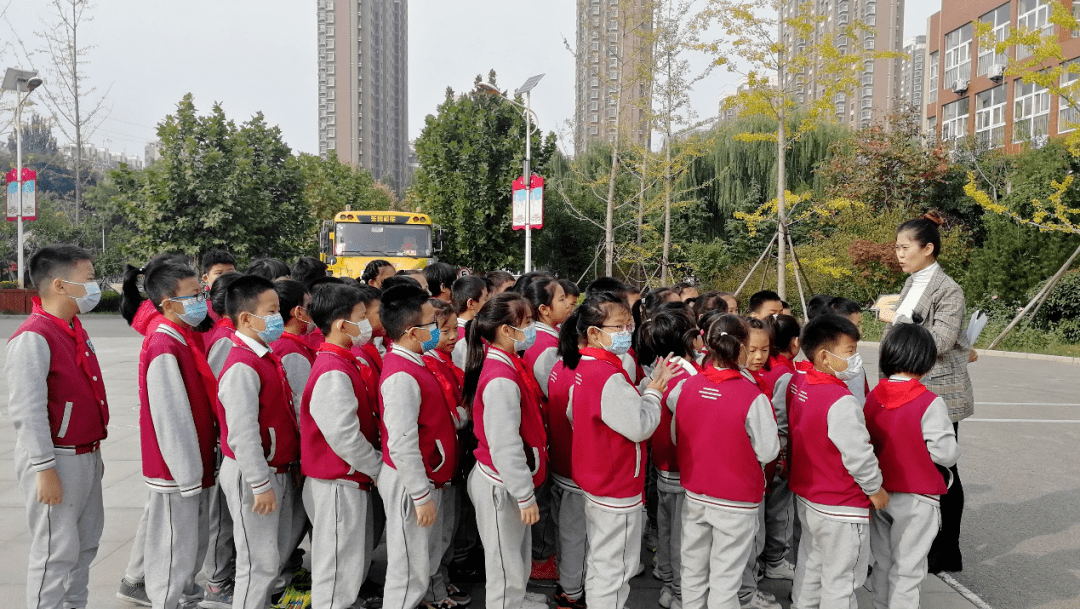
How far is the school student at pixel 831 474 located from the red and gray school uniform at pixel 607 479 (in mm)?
693

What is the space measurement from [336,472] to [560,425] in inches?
40.6

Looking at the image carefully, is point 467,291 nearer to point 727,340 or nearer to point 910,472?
point 727,340

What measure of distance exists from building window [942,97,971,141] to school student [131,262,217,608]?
90.8 ft

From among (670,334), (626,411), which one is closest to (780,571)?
(670,334)

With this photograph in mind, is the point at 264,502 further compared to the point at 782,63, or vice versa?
the point at 782,63

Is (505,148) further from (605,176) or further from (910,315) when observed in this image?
(910,315)

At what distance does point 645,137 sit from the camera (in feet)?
60.6

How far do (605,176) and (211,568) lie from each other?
645 inches

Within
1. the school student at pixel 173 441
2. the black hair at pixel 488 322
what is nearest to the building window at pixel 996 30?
the black hair at pixel 488 322

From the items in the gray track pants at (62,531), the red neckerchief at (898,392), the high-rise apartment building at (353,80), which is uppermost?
the high-rise apartment building at (353,80)

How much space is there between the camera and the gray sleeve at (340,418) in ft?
10.0

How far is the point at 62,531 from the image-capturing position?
3051 millimetres

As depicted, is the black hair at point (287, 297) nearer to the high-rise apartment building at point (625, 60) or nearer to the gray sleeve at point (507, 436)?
the gray sleeve at point (507, 436)

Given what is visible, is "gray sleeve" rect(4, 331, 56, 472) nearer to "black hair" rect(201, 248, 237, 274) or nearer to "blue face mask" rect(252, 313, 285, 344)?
"blue face mask" rect(252, 313, 285, 344)
